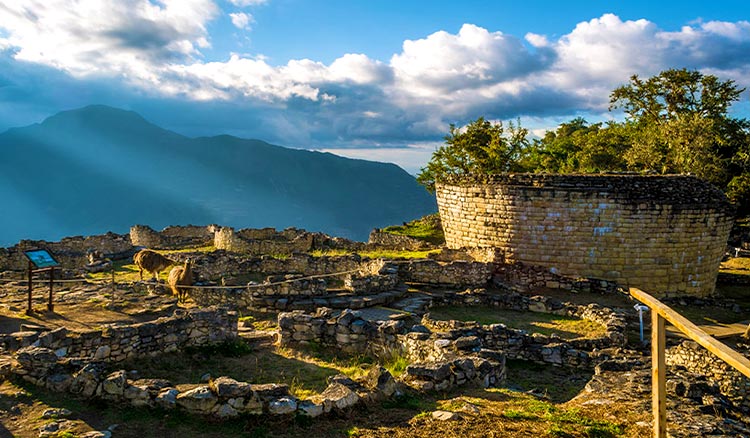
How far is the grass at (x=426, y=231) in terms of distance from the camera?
35562mm

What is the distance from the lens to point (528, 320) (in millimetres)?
16234

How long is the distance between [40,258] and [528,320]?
14.8 meters

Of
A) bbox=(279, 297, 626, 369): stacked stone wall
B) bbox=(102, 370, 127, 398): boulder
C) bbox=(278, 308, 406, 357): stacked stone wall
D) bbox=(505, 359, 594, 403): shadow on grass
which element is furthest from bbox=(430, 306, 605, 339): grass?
bbox=(102, 370, 127, 398): boulder

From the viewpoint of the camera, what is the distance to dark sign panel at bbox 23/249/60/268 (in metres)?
14.3

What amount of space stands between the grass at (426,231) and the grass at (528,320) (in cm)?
1727

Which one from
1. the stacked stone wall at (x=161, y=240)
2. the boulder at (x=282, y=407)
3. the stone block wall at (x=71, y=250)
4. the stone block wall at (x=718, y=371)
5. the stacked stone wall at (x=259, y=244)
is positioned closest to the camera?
the boulder at (x=282, y=407)

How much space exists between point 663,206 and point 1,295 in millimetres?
24969

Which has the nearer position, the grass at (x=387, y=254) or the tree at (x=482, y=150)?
the grass at (x=387, y=254)

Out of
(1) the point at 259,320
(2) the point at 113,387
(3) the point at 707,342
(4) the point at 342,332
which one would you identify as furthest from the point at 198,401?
(1) the point at 259,320

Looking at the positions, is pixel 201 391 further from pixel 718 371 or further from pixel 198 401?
pixel 718 371

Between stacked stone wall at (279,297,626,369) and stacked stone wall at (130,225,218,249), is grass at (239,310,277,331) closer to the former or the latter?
stacked stone wall at (279,297,626,369)

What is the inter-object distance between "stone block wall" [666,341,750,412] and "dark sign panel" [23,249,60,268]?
54.6 feet

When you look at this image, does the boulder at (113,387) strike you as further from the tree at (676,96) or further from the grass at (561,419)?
the tree at (676,96)

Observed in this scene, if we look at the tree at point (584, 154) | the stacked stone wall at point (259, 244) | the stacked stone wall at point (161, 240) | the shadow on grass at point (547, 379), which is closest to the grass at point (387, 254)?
the stacked stone wall at point (259, 244)
